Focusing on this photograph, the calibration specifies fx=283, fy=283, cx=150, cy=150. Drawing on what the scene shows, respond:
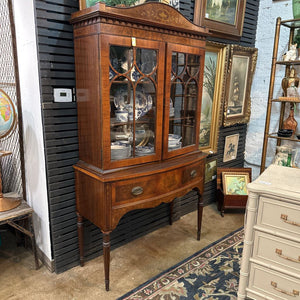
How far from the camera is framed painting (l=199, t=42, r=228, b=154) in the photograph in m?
2.94

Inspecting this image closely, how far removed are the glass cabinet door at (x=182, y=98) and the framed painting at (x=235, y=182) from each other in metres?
0.99

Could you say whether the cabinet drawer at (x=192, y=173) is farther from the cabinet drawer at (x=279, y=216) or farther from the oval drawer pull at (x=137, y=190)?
the cabinet drawer at (x=279, y=216)

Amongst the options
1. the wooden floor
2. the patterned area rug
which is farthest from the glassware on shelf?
the patterned area rug

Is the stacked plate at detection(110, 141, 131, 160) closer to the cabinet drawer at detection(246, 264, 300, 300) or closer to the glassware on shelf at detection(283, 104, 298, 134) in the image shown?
the cabinet drawer at detection(246, 264, 300, 300)

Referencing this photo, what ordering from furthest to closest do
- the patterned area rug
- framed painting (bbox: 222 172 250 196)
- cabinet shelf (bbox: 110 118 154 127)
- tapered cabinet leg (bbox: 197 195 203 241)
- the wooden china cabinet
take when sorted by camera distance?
framed painting (bbox: 222 172 250 196) < tapered cabinet leg (bbox: 197 195 203 241) < the patterned area rug < cabinet shelf (bbox: 110 118 154 127) < the wooden china cabinet

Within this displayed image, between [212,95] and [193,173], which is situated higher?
[212,95]

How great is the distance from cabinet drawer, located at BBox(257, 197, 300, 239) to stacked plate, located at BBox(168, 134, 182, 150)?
0.81 m

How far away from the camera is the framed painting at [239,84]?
10.3 feet

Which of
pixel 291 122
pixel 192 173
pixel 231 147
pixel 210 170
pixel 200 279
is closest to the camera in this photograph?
pixel 200 279

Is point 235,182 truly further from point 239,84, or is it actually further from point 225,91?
point 239,84

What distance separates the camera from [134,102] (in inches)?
74.4

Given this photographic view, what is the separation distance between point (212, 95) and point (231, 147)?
2.47ft

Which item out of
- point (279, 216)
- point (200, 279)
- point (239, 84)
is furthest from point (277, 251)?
point (239, 84)

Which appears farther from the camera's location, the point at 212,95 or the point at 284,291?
the point at 212,95
